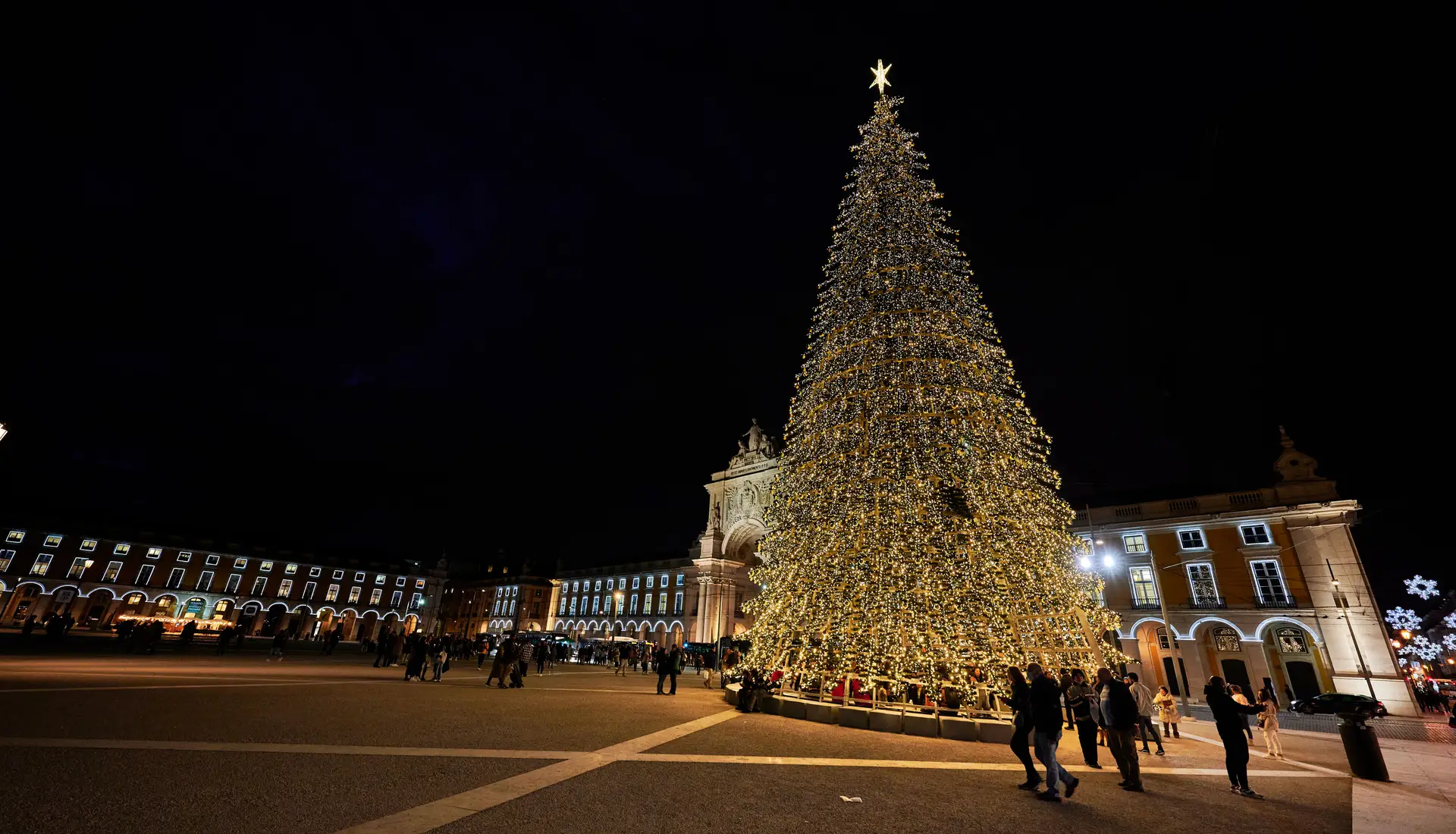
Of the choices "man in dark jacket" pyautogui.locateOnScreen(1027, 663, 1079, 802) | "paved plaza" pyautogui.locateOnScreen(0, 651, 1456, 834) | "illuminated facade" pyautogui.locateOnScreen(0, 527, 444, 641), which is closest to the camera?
"paved plaza" pyautogui.locateOnScreen(0, 651, 1456, 834)

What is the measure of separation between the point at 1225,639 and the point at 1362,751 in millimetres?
24914

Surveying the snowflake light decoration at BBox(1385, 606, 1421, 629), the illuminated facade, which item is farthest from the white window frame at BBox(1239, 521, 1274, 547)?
the illuminated facade

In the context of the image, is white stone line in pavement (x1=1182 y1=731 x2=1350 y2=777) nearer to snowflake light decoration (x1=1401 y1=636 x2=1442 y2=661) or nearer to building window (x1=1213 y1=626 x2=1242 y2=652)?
building window (x1=1213 y1=626 x2=1242 y2=652)

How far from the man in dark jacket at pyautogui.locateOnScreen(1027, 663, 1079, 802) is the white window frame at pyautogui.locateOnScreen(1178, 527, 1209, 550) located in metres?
29.5

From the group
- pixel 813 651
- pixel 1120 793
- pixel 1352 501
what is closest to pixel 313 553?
pixel 813 651

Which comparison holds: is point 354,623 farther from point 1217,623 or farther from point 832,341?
point 1217,623

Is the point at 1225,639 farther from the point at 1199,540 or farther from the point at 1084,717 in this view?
the point at 1084,717

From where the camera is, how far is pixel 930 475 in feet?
41.9

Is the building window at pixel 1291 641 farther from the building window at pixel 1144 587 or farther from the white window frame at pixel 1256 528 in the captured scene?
the building window at pixel 1144 587

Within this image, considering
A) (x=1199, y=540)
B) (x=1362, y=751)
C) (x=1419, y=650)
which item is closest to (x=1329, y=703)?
(x=1199, y=540)

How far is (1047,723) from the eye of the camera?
694cm

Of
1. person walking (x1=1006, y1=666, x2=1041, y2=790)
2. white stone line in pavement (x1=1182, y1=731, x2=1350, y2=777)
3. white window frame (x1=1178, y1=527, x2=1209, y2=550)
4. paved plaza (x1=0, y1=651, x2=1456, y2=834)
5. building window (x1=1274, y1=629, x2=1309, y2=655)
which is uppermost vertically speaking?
white window frame (x1=1178, y1=527, x2=1209, y2=550)

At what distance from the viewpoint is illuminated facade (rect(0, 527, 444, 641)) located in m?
52.5

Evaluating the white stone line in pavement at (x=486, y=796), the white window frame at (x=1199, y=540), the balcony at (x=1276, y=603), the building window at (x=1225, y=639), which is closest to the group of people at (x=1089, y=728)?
the white stone line in pavement at (x=486, y=796)
